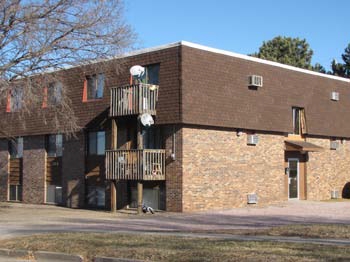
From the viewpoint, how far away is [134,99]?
2286cm

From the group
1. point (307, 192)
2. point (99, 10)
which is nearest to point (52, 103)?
point (99, 10)

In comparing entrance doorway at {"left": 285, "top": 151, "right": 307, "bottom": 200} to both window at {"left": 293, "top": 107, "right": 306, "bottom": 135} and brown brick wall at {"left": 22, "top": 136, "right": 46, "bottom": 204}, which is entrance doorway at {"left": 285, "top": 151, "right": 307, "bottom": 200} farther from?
brown brick wall at {"left": 22, "top": 136, "right": 46, "bottom": 204}

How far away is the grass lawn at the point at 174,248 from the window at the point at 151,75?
10.7m

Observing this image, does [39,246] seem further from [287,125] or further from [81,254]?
[287,125]

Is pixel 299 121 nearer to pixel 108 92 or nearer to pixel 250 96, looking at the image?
pixel 250 96

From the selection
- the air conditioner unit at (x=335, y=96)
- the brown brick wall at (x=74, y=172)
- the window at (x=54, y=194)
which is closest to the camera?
the brown brick wall at (x=74, y=172)

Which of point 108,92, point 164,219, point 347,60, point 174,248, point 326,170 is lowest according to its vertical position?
point 164,219

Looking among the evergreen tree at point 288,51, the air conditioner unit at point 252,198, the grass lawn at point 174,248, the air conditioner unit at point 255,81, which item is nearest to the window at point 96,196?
the air conditioner unit at point 252,198

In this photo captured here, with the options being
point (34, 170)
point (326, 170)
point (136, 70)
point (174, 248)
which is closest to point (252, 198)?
point (326, 170)

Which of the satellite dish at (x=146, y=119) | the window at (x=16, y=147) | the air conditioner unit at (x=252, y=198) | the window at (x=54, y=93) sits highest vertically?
the window at (x=54, y=93)

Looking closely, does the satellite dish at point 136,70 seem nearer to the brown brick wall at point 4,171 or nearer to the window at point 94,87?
the window at point 94,87

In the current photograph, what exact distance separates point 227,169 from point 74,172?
7.82 m

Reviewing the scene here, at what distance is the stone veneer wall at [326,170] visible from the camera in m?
29.4

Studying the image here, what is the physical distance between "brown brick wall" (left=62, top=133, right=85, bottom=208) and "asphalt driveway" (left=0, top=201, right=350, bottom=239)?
2.20m
